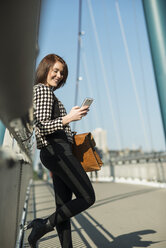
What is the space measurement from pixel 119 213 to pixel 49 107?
2941 mm

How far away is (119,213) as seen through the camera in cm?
384

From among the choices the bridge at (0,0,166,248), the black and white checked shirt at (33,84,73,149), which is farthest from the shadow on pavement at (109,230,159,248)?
the black and white checked shirt at (33,84,73,149)

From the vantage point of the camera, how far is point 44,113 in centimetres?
143

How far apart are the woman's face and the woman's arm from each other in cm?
16

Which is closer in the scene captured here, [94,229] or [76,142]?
[76,142]

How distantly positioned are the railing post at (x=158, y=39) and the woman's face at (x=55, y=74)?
173 cm

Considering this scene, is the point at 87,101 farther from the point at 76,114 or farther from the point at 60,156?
the point at 60,156

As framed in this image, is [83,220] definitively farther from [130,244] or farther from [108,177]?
[108,177]

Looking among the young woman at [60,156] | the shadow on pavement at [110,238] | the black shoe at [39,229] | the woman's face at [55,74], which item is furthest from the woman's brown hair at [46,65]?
the shadow on pavement at [110,238]

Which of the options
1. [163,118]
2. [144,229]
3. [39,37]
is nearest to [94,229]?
[144,229]

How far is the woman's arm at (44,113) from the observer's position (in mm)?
1390

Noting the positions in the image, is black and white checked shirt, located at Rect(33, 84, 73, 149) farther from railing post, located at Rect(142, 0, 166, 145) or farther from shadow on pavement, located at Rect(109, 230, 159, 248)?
railing post, located at Rect(142, 0, 166, 145)

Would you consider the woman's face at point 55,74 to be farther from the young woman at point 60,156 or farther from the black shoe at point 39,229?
the black shoe at point 39,229

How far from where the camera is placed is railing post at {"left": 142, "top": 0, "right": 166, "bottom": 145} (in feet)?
9.75
